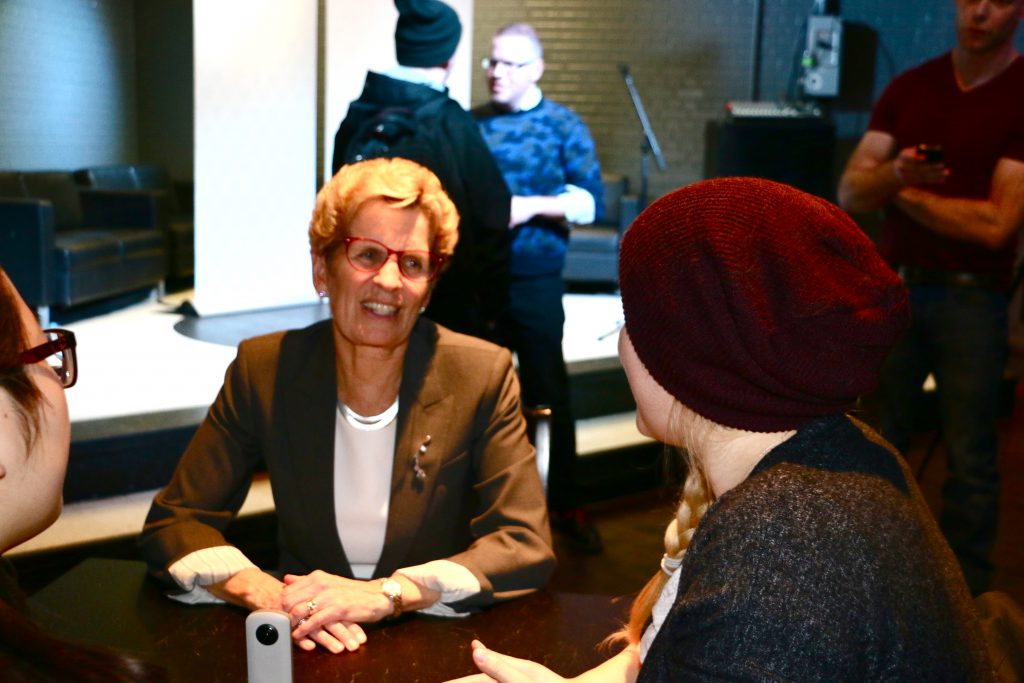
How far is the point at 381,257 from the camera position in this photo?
6.13 feet

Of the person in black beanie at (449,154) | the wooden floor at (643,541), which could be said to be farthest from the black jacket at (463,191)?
the wooden floor at (643,541)

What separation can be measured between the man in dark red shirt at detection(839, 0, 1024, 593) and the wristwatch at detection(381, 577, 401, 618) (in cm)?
186

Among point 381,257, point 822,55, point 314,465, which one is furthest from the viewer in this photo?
point 822,55

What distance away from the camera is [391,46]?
489 cm

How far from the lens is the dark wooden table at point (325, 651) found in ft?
3.95

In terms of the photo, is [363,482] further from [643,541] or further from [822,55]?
[822,55]

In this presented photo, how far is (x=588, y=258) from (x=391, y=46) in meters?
3.00

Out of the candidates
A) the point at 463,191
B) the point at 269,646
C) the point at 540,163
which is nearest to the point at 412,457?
the point at 269,646

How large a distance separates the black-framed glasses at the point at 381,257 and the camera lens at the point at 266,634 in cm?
89

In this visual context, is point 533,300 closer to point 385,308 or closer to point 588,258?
point 385,308

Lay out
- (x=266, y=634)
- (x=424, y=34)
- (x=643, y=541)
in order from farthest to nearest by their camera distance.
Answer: (x=643, y=541) → (x=424, y=34) → (x=266, y=634)

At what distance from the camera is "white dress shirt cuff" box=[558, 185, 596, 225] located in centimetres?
344

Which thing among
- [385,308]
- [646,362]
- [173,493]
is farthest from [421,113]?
[646,362]

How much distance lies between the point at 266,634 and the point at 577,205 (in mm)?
2550
